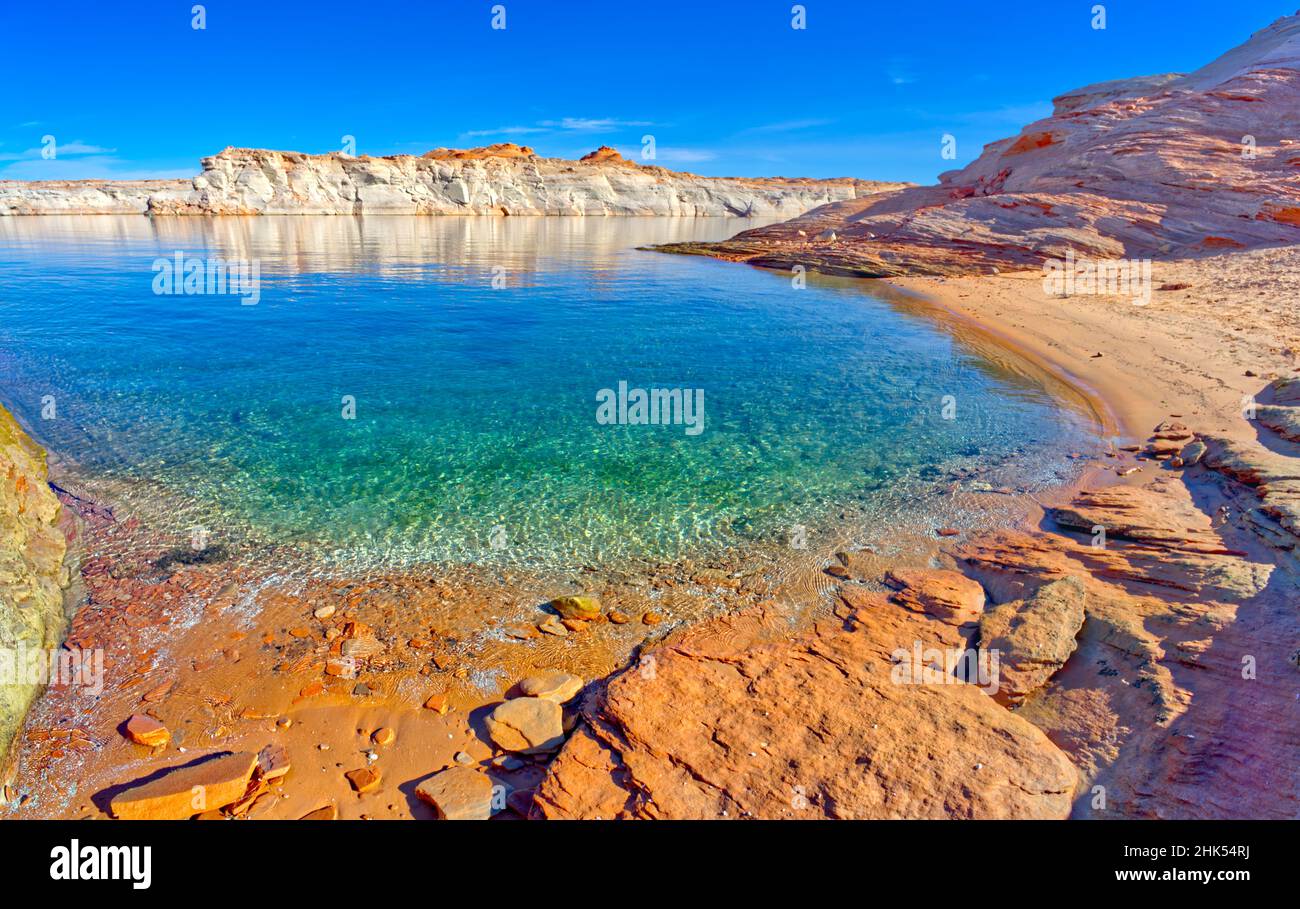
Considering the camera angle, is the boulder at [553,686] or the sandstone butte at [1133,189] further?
the sandstone butte at [1133,189]

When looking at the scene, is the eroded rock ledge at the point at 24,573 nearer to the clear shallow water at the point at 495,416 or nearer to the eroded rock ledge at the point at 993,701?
the clear shallow water at the point at 495,416

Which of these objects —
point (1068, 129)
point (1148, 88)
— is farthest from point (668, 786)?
point (1148, 88)

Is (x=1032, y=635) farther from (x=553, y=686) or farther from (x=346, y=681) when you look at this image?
(x=346, y=681)

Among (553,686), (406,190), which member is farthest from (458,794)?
(406,190)

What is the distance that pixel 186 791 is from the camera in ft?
15.1

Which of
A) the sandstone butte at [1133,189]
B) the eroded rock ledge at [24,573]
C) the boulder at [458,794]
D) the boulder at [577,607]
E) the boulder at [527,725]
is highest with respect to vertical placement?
the sandstone butte at [1133,189]

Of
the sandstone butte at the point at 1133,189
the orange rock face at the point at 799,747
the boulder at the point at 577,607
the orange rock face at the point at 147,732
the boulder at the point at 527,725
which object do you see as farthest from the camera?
the sandstone butte at the point at 1133,189

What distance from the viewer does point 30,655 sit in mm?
5973

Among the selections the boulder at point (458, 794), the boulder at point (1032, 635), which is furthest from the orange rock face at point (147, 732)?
the boulder at point (1032, 635)

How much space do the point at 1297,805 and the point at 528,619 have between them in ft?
21.0

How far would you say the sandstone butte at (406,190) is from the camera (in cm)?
10225

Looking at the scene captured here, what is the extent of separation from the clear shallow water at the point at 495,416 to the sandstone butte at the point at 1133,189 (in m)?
12.7

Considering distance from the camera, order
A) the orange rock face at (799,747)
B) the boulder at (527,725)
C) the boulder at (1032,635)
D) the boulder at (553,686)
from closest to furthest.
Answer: the orange rock face at (799,747) → the boulder at (527,725) → the boulder at (1032,635) → the boulder at (553,686)

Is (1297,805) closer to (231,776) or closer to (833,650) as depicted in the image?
(833,650)
